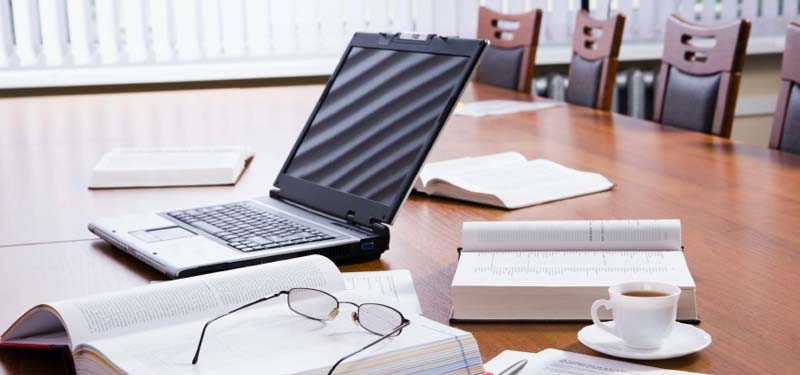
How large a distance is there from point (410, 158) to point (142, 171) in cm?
71

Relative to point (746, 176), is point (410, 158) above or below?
above

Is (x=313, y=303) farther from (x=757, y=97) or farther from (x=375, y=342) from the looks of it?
(x=757, y=97)

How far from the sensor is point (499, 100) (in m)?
3.02

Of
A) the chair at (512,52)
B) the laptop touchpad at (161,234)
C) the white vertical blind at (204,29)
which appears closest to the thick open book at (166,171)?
the laptop touchpad at (161,234)

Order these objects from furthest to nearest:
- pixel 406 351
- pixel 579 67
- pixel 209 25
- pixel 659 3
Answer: pixel 659 3 < pixel 209 25 < pixel 579 67 < pixel 406 351

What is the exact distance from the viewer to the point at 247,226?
4.37 feet

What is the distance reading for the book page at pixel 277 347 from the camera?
75cm

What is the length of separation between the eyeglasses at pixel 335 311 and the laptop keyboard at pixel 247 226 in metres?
0.34

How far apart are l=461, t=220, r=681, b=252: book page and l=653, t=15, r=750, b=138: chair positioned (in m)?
1.51

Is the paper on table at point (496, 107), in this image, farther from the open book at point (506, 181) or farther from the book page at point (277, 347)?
the book page at point (277, 347)

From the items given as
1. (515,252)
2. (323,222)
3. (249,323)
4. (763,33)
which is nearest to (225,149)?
(323,222)

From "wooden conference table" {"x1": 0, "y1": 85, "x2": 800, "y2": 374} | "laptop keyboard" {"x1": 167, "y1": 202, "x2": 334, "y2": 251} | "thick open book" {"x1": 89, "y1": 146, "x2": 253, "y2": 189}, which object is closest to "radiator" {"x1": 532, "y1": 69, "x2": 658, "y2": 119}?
"wooden conference table" {"x1": 0, "y1": 85, "x2": 800, "y2": 374}

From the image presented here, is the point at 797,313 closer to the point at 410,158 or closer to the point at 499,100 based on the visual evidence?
the point at 410,158

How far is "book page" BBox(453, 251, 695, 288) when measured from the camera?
1038mm
